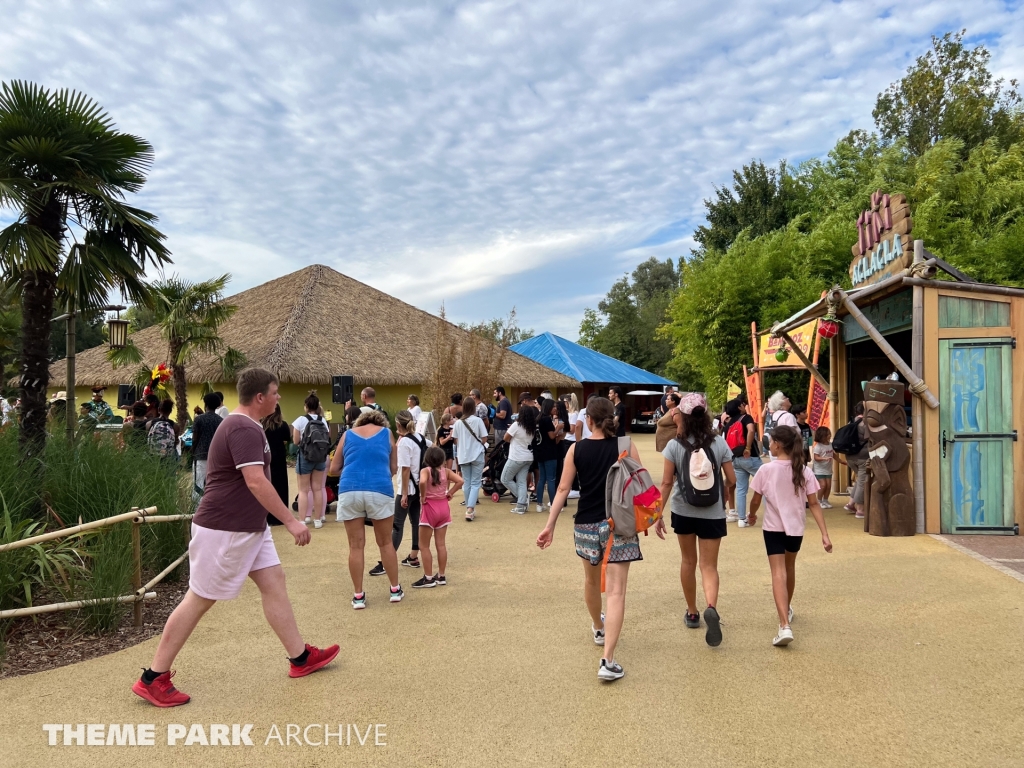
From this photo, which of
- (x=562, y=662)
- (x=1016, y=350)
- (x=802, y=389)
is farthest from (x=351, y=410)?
(x=802, y=389)

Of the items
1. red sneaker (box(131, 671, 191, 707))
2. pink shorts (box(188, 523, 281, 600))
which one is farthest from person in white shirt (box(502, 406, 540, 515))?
red sneaker (box(131, 671, 191, 707))

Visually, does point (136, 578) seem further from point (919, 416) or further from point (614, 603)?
point (919, 416)

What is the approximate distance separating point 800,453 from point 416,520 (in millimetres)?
3667

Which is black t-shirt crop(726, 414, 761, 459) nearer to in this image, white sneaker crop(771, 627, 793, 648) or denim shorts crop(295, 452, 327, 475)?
white sneaker crop(771, 627, 793, 648)

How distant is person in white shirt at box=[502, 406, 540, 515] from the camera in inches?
394

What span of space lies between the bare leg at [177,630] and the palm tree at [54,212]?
3.54m

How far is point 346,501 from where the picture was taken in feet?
18.0

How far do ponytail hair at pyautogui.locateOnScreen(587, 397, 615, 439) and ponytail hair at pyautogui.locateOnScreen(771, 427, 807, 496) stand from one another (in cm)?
125

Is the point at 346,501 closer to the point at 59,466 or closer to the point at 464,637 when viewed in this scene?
the point at 464,637

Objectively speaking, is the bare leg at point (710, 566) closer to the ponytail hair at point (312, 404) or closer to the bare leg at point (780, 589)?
the bare leg at point (780, 589)

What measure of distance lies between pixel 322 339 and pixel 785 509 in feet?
66.1

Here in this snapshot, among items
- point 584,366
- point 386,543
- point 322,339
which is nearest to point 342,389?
point 322,339

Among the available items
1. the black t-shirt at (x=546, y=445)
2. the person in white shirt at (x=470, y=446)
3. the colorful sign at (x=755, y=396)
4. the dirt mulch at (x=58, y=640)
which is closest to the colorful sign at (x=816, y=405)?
the colorful sign at (x=755, y=396)

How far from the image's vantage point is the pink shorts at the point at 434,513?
6.27 meters
